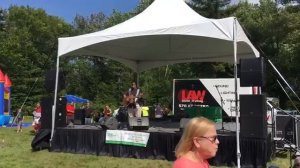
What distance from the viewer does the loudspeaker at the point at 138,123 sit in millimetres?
11562

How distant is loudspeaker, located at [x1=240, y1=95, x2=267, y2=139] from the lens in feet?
31.4

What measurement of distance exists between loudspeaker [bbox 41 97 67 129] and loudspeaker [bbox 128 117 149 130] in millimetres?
2024

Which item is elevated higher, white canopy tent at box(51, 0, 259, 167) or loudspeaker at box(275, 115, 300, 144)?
white canopy tent at box(51, 0, 259, 167)

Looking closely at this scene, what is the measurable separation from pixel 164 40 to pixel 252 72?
7.01 m

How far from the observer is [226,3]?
38.1 metres

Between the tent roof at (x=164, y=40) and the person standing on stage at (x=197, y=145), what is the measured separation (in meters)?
7.64

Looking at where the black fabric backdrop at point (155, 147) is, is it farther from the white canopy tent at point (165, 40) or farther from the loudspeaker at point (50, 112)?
the white canopy tent at point (165, 40)

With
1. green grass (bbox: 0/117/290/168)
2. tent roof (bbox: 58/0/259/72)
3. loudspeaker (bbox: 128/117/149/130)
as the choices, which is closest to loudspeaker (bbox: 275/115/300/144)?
green grass (bbox: 0/117/290/168)

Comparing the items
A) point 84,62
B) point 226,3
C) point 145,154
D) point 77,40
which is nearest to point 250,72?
point 145,154

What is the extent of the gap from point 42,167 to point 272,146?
5.53 meters

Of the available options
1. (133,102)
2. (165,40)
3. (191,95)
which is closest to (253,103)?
(133,102)

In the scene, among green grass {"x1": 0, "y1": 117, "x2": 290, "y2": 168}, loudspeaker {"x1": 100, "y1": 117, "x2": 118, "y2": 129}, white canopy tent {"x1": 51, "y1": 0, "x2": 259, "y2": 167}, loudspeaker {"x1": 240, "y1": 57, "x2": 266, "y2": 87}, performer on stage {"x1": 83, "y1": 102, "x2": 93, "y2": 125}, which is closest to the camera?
loudspeaker {"x1": 240, "y1": 57, "x2": 266, "y2": 87}

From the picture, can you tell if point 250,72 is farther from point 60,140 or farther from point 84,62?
point 84,62

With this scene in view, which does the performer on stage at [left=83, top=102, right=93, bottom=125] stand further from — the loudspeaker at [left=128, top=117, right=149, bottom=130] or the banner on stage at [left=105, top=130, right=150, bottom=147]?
the banner on stage at [left=105, top=130, right=150, bottom=147]
